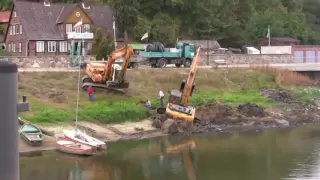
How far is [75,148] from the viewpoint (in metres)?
34.0

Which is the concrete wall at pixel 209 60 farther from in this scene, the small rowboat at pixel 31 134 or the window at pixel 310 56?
the small rowboat at pixel 31 134

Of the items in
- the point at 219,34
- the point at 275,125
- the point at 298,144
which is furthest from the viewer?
the point at 219,34

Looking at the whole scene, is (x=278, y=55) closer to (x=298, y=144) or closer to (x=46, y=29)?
(x=46, y=29)

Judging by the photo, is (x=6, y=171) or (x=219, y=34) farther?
(x=219, y=34)

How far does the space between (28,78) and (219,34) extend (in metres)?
54.9

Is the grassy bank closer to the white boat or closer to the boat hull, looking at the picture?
the white boat

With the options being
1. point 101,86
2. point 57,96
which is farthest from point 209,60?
point 57,96

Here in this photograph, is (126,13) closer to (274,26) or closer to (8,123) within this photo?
(274,26)

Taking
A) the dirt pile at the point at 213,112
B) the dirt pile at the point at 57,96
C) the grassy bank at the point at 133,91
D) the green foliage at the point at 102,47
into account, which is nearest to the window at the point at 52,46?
the green foliage at the point at 102,47

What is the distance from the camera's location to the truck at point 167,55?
203ft

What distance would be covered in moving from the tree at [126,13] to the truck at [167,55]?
24051 millimetres

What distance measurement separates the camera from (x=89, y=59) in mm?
61000

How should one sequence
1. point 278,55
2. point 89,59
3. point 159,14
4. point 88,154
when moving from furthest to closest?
point 159,14 < point 278,55 < point 89,59 < point 88,154

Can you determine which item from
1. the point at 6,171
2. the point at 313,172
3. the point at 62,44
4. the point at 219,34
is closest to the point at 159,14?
the point at 219,34
